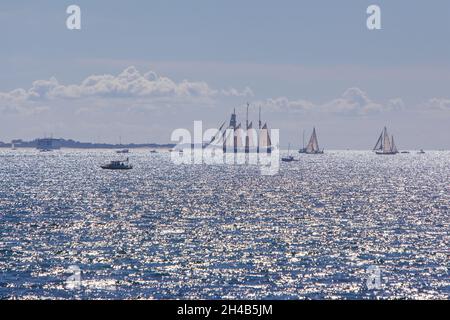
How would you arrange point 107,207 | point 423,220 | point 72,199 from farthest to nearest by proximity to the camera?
point 72,199, point 107,207, point 423,220

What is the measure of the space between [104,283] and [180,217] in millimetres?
47993

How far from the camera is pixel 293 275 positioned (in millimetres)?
56562

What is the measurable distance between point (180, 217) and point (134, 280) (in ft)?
153

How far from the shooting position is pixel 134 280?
5428 centimetres
